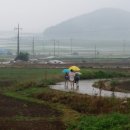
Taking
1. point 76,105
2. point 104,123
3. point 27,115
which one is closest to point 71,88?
point 76,105

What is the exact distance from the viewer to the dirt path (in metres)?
13.2

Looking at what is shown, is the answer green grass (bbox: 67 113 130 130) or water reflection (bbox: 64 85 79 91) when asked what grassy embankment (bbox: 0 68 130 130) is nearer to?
green grass (bbox: 67 113 130 130)

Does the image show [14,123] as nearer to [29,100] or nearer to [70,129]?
[70,129]

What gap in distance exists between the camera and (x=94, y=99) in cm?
1727

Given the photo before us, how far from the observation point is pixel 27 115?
51.0ft

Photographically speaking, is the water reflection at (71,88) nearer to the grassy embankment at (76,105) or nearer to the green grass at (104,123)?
the grassy embankment at (76,105)

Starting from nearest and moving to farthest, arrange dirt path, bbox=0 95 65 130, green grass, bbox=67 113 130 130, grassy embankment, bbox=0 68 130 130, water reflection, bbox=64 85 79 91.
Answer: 1. green grass, bbox=67 113 130 130
2. grassy embankment, bbox=0 68 130 130
3. dirt path, bbox=0 95 65 130
4. water reflection, bbox=64 85 79 91

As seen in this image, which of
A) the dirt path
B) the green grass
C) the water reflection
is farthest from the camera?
the water reflection

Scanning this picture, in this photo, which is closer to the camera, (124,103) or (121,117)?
(121,117)

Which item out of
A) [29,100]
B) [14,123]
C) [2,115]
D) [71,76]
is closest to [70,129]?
[14,123]

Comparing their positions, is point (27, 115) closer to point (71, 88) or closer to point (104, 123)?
point (104, 123)

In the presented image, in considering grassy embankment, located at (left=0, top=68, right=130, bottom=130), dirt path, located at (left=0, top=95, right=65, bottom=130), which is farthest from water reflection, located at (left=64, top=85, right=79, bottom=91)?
dirt path, located at (left=0, top=95, right=65, bottom=130)

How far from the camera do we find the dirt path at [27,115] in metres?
13.2

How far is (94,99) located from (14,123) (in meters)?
4.49
